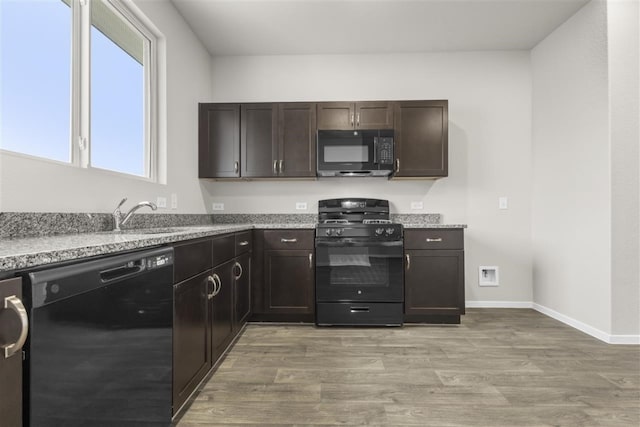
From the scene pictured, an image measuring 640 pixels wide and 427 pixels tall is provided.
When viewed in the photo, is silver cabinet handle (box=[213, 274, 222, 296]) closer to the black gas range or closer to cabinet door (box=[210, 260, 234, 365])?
cabinet door (box=[210, 260, 234, 365])

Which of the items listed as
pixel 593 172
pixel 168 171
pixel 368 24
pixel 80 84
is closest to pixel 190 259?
pixel 80 84

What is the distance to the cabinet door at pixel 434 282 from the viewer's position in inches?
110

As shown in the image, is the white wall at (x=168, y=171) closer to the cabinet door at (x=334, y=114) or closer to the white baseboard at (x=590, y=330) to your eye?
the cabinet door at (x=334, y=114)

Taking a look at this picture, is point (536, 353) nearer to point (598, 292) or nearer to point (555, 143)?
point (598, 292)

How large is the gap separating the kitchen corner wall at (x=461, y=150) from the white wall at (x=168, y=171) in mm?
588

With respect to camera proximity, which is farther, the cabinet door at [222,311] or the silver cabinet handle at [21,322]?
the cabinet door at [222,311]

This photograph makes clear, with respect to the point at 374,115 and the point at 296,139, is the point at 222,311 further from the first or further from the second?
the point at 374,115

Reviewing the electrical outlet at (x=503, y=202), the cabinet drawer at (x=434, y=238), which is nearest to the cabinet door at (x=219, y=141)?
the cabinet drawer at (x=434, y=238)

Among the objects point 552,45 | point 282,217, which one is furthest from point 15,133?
point 552,45

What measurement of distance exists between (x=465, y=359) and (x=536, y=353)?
54 cm

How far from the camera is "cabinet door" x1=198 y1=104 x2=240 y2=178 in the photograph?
3.10 meters

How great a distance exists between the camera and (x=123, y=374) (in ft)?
3.28

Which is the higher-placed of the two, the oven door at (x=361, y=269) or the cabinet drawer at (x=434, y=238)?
the cabinet drawer at (x=434, y=238)

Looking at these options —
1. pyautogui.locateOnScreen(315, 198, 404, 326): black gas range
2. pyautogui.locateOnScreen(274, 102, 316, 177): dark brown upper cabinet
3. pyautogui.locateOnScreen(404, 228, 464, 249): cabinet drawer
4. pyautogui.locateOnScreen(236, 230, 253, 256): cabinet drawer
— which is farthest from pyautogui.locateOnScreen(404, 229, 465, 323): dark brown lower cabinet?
pyautogui.locateOnScreen(236, 230, 253, 256): cabinet drawer
